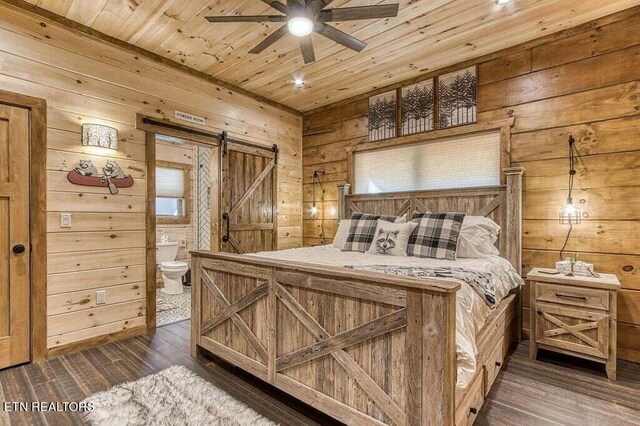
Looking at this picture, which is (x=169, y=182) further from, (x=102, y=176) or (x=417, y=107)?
(x=417, y=107)

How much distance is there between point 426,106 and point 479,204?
1337mm

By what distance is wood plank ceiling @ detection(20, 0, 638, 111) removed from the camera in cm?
260

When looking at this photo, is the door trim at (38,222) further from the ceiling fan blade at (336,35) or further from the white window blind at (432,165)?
the white window blind at (432,165)

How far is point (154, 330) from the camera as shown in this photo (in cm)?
332

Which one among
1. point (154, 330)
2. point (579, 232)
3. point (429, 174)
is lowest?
point (154, 330)

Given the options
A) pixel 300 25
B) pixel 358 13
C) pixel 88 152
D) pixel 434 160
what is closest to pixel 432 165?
pixel 434 160

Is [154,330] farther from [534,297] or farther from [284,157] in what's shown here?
[534,297]

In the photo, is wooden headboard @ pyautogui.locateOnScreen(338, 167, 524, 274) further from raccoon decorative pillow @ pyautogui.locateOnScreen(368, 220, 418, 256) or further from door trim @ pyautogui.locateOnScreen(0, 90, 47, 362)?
door trim @ pyautogui.locateOnScreen(0, 90, 47, 362)

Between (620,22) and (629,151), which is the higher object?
(620,22)

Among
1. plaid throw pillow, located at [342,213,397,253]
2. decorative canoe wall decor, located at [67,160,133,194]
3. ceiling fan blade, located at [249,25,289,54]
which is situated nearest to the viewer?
ceiling fan blade, located at [249,25,289,54]

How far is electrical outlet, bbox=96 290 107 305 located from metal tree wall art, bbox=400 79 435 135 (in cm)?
372

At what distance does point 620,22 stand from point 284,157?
12.8 feet

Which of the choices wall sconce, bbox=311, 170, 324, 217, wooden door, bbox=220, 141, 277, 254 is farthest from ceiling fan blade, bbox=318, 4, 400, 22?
wall sconce, bbox=311, 170, 324, 217

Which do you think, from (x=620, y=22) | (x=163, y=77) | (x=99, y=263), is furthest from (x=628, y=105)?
(x=99, y=263)
